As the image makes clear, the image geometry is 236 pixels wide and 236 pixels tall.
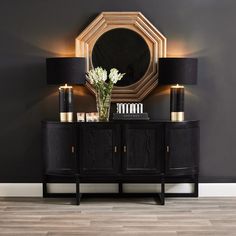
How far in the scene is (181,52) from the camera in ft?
11.5

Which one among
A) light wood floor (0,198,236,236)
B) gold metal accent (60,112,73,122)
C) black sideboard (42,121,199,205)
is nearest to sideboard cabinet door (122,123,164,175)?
black sideboard (42,121,199,205)

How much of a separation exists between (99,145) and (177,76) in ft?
2.64

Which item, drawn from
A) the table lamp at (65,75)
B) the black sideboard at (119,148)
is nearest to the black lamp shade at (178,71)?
the black sideboard at (119,148)

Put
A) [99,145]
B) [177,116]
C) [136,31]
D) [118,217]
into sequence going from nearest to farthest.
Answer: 1. [118,217]
2. [99,145]
3. [177,116]
4. [136,31]

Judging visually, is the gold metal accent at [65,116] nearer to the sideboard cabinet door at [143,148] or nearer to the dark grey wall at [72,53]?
the dark grey wall at [72,53]

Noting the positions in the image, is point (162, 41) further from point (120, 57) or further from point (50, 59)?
point (50, 59)

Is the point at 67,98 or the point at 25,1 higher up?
the point at 25,1

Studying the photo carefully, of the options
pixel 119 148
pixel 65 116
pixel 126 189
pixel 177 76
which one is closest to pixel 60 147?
pixel 65 116

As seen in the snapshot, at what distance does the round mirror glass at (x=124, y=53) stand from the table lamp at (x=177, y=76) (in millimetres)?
238

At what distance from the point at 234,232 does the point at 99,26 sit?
74.5 inches

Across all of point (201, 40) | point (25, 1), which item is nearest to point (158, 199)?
point (201, 40)

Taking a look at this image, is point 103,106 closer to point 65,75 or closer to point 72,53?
point 65,75

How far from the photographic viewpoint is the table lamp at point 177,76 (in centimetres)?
325

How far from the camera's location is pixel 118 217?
2980 millimetres
